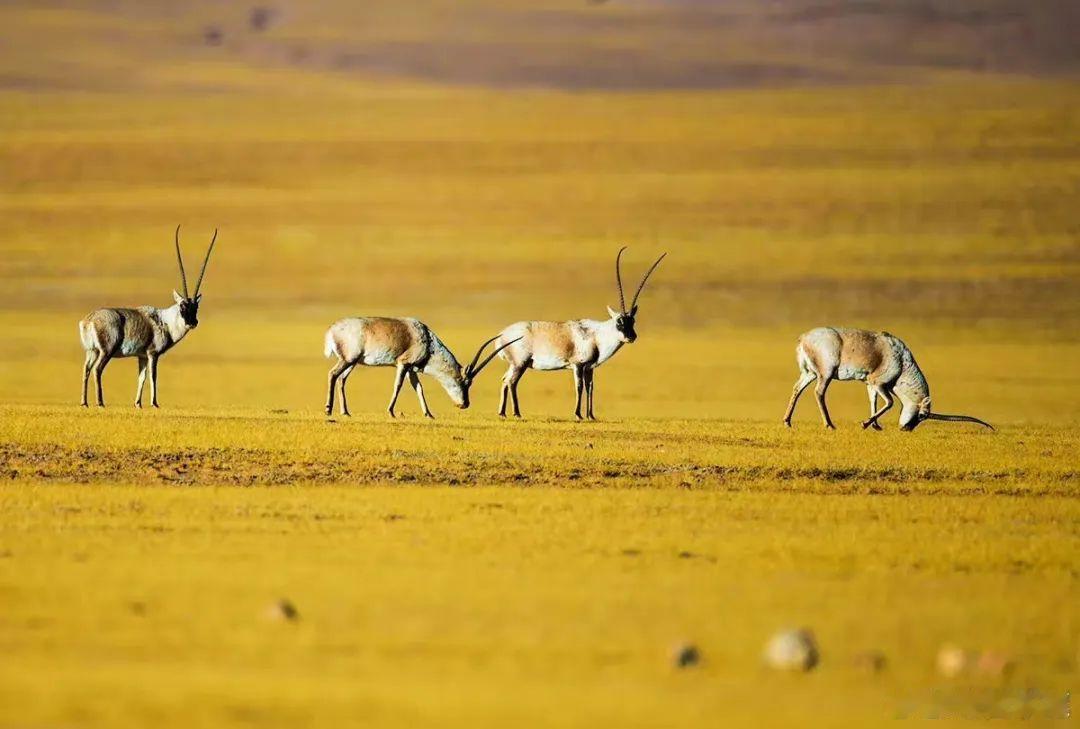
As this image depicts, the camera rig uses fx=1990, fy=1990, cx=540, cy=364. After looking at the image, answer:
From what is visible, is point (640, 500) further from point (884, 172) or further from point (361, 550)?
point (884, 172)

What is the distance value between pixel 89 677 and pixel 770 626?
371cm

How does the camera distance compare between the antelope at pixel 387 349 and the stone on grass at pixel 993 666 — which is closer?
the stone on grass at pixel 993 666

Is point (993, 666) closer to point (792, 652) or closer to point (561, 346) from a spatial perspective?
point (792, 652)

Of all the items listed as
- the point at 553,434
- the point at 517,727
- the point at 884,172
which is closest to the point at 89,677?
the point at 517,727

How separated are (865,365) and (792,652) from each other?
553 inches

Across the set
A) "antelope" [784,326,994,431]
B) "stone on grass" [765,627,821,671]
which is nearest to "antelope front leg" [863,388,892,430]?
"antelope" [784,326,994,431]

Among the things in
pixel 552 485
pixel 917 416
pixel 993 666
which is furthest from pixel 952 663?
pixel 917 416

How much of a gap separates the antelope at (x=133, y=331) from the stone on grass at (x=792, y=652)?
554 inches

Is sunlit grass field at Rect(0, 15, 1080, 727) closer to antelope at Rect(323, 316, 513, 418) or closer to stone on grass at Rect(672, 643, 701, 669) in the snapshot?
stone on grass at Rect(672, 643, 701, 669)

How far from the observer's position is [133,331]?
23.4 metres

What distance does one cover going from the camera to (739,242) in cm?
5753

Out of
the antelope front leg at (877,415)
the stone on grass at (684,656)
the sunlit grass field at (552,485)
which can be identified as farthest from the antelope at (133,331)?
the stone on grass at (684,656)

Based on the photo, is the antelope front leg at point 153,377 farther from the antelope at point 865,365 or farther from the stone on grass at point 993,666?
the stone on grass at point 993,666

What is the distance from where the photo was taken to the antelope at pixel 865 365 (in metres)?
Result: 23.1
